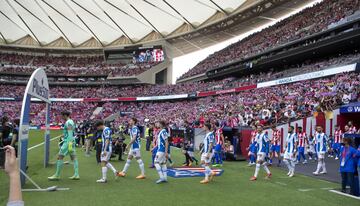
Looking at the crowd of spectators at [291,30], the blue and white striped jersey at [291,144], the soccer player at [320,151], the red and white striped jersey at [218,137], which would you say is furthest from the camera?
the crowd of spectators at [291,30]

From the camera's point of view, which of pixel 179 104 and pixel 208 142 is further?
pixel 179 104

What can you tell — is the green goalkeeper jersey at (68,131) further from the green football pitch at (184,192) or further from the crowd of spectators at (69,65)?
the crowd of spectators at (69,65)

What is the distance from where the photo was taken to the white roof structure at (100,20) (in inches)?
2304

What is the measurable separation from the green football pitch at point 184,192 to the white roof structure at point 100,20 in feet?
153

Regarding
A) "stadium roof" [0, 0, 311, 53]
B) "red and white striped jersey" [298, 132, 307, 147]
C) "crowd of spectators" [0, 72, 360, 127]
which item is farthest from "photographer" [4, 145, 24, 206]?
"stadium roof" [0, 0, 311, 53]

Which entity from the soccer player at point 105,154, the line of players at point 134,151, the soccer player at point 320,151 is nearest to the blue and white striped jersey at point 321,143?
the soccer player at point 320,151

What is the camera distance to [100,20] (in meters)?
65.5

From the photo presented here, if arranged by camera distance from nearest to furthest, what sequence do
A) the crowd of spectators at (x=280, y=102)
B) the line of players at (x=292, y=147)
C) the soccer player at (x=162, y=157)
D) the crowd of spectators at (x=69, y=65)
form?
the soccer player at (x=162, y=157), the line of players at (x=292, y=147), the crowd of spectators at (x=280, y=102), the crowd of spectators at (x=69, y=65)

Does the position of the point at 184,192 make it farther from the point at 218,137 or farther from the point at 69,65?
the point at 69,65

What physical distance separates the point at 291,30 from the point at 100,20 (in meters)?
34.9

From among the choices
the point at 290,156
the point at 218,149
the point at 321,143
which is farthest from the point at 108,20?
the point at 290,156

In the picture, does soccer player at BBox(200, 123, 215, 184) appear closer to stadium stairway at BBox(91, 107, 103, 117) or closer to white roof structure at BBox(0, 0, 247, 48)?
white roof structure at BBox(0, 0, 247, 48)

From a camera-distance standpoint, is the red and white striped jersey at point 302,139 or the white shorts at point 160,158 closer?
the white shorts at point 160,158

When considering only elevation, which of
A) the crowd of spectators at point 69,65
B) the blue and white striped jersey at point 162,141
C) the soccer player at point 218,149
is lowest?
the soccer player at point 218,149
